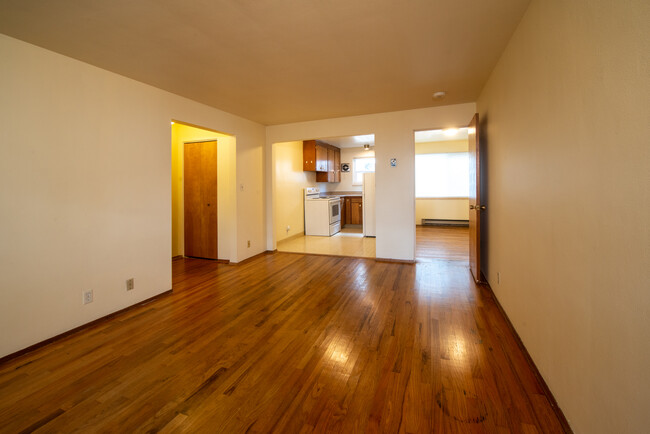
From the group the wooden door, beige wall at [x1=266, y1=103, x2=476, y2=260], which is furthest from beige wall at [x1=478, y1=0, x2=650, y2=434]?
the wooden door

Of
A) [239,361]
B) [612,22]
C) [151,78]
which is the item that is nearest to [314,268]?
[239,361]

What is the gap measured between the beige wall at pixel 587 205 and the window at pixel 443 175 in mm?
6505

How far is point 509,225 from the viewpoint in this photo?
2.41 m

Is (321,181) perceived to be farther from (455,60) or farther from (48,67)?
(48,67)

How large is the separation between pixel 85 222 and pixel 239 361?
194 centimetres

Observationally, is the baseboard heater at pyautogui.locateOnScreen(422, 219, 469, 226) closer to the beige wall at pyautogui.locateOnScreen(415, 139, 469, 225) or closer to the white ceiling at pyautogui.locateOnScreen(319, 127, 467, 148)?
the beige wall at pyautogui.locateOnScreen(415, 139, 469, 225)

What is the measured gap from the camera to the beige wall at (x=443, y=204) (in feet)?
26.6

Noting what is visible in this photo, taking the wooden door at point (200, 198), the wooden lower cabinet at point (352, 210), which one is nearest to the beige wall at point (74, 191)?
the wooden door at point (200, 198)

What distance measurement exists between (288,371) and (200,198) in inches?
154

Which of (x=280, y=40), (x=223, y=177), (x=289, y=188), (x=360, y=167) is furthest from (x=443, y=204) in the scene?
(x=280, y=40)

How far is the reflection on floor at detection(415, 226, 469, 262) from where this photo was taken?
495 centimetres

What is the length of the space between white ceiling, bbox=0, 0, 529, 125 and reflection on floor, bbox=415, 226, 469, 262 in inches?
107

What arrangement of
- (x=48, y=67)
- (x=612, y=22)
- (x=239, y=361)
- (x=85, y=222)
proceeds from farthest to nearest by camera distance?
(x=85, y=222), (x=48, y=67), (x=239, y=361), (x=612, y=22)

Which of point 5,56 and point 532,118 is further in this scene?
point 5,56
